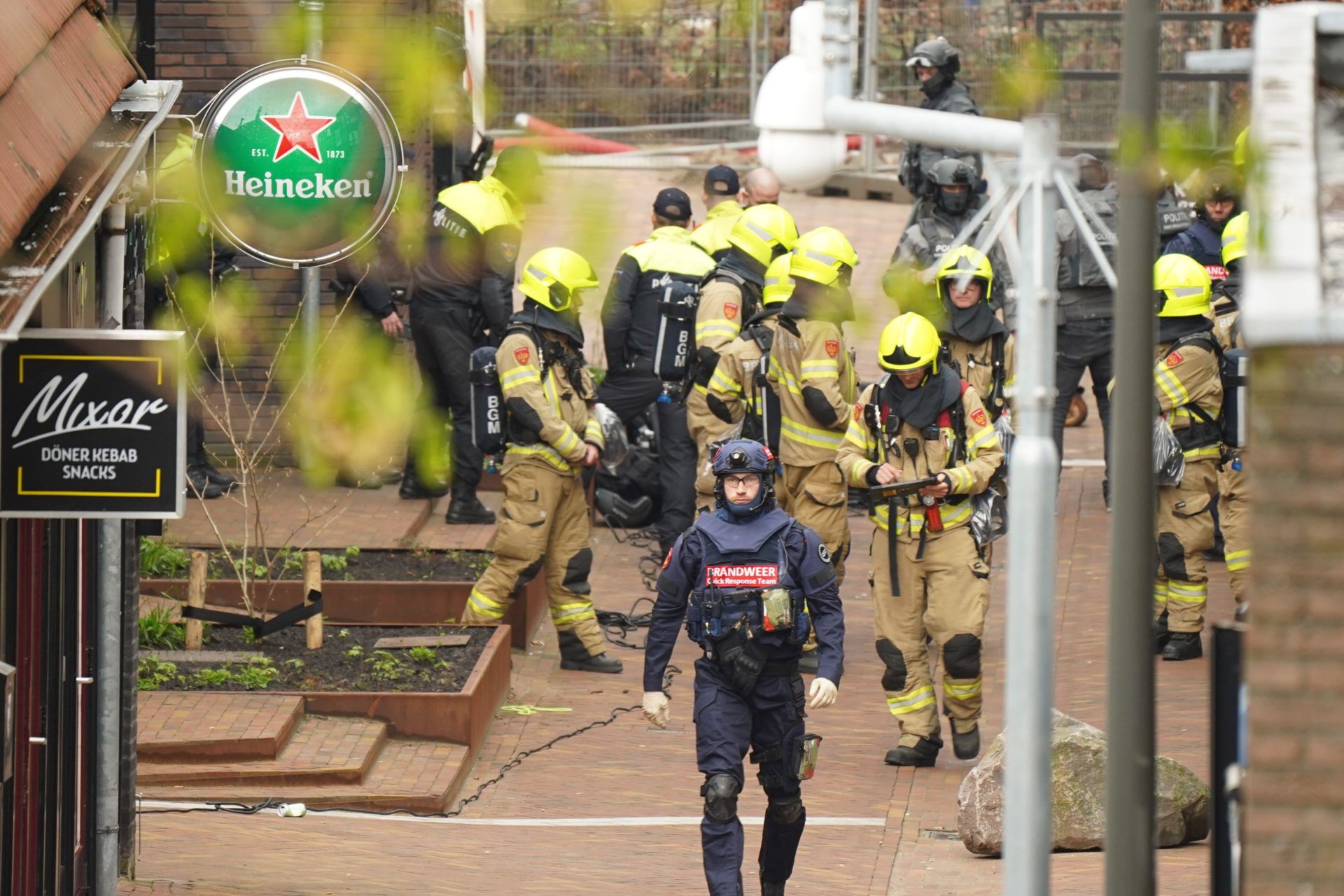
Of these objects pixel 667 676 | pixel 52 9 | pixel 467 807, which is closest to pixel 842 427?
pixel 667 676

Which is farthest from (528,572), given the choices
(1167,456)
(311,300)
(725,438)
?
(1167,456)

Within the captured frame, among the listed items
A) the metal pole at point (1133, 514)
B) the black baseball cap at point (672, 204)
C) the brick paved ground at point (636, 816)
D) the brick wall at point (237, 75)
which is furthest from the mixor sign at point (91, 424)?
the black baseball cap at point (672, 204)

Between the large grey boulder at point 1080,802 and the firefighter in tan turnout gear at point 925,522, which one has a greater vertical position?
the firefighter in tan turnout gear at point 925,522

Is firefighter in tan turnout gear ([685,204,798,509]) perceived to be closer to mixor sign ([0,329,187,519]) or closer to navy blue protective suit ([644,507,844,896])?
navy blue protective suit ([644,507,844,896])

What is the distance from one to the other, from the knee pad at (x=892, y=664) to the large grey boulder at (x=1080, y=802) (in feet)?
4.12

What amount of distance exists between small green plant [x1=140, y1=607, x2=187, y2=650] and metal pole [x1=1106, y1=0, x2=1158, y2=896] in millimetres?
7199

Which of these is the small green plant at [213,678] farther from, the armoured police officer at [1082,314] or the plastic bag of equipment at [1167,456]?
the armoured police officer at [1082,314]

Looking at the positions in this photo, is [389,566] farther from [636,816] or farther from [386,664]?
[636,816]

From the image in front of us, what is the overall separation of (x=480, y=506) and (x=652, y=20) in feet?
34.5

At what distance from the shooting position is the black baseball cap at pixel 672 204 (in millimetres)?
14070

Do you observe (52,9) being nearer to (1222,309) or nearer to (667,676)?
(667,676)

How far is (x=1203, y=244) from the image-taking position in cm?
1430

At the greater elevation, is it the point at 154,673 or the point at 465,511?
the point at 465,511

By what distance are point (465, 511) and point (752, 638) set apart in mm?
6189
